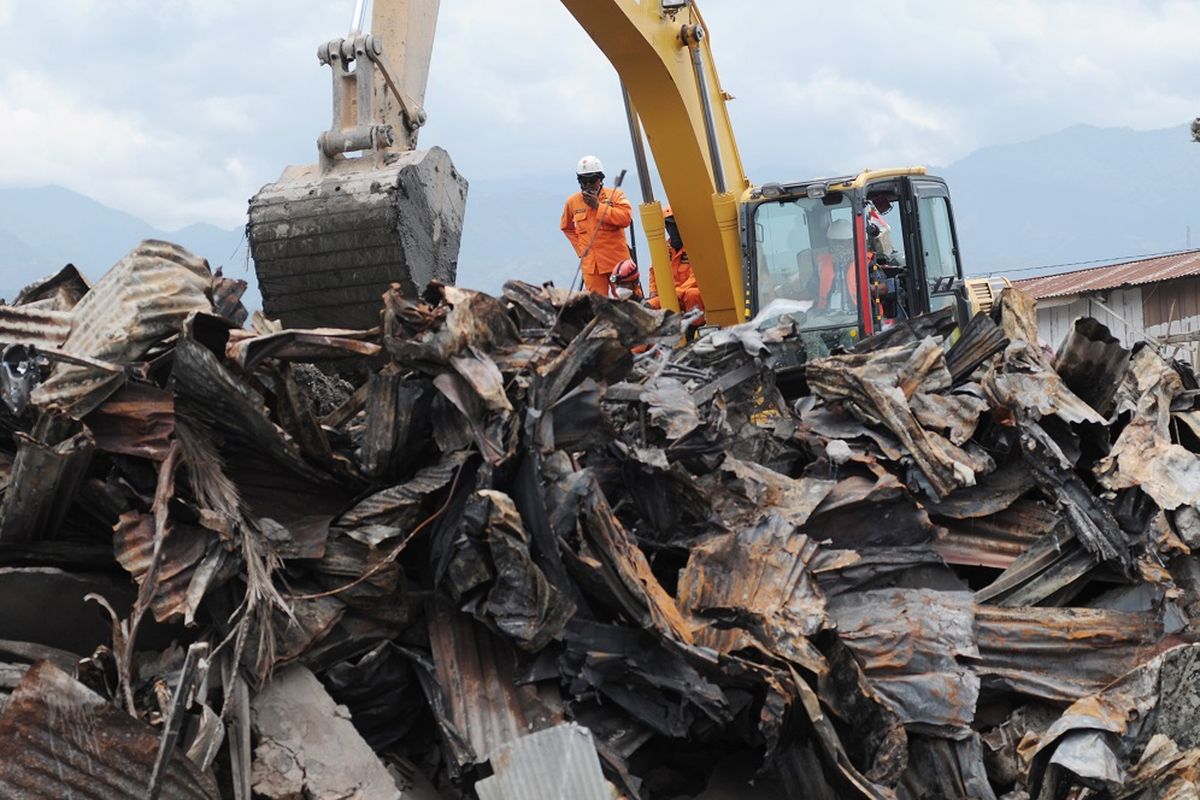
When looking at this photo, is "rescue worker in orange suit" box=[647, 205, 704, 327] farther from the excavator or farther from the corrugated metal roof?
the corrugated metal roof

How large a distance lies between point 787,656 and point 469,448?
4.07 ft

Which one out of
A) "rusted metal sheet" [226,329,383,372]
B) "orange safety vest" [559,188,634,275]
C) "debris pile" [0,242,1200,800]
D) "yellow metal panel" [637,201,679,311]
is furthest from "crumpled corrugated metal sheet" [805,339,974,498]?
"yellow metal panel" [637,201,679,311]

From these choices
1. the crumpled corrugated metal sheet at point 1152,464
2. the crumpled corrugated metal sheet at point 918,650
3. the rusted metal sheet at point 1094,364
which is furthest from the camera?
the rusted metal sheet at point 1094,364

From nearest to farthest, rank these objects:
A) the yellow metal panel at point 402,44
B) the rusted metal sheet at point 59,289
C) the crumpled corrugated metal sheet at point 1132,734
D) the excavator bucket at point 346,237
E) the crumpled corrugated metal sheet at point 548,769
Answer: the crumpled corrugated metal sheet at point 548,769 → the crumpled corrugated metal sheet at point 1132,734 → the rusted metal sheet at point 59,289 → the excavator bucket at point 346,237 → the yellow metal panel at point 402,44

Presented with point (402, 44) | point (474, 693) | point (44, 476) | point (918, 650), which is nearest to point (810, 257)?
point (402, 44)

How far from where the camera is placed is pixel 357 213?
5.47 metres

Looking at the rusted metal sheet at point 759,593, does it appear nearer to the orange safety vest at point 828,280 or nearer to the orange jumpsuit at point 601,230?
the orange safety vest at point 828,280

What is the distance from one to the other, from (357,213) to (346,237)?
0.40 ft

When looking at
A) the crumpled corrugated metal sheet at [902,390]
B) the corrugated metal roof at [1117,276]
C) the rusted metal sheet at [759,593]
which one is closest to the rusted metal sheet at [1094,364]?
the crumpled corrugated metal sheet at [902,390]

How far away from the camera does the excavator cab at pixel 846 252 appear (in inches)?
323

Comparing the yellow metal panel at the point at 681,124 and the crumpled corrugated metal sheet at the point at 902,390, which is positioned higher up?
the yellow metal panel at the point at 681,124

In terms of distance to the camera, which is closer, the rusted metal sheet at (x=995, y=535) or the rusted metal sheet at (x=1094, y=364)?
the rusted metal sheet at (x=995, y=535)

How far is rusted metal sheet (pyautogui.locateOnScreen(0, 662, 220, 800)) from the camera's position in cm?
331

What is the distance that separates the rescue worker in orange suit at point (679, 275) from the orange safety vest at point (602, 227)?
1.76 ft
